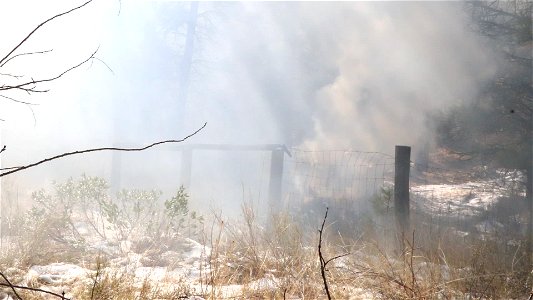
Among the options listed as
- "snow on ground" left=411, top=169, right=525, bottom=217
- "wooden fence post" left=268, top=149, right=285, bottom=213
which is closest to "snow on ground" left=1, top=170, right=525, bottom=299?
"wooden fence post" left=268, top=149, right=285, bottom=213

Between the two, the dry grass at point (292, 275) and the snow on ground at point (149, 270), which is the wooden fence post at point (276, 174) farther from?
the dry grass at point (292, 275)

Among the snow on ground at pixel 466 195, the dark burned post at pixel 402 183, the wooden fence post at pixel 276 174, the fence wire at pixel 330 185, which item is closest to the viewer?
the dark burned post at pixel 402 183

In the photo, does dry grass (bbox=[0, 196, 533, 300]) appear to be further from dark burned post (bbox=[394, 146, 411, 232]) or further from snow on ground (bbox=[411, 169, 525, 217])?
snow on ground (bbox=[411, 169, 525, 217])

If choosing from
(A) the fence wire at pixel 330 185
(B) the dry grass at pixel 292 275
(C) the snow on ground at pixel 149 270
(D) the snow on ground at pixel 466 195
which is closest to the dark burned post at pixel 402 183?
(B) the dry grass at pixel 292 275

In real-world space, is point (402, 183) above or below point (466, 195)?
above

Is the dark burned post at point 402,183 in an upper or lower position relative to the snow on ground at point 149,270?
upper

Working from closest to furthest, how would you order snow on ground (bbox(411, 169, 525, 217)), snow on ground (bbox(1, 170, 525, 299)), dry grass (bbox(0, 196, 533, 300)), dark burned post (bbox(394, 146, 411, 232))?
dry grass (bbox(0, 196, 533, 300)) → snow on ground (bbox(1, 170, 525, 299)) → dark burned post (bbox(394, 146, 411, 232)) → snow on ground (bbox(411, 169, 525, 217))

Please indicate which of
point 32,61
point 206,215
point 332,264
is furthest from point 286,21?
point 332,264

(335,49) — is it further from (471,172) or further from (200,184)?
(200,184)

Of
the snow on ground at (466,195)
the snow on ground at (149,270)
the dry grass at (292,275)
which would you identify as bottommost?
the snow on ground at (149,270)

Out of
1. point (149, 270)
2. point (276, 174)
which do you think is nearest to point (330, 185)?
point (276, 174)

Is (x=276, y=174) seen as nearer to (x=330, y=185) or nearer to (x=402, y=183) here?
(x=402, y=183)

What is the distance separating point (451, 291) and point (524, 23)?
6322 mm

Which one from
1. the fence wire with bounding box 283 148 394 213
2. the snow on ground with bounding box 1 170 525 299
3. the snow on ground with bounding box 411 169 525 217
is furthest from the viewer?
the snow on ground with bounding box 411 169 525 217
